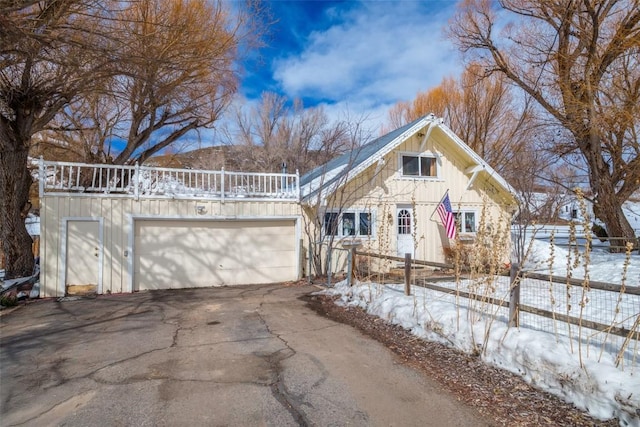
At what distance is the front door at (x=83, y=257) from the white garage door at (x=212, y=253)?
854mm

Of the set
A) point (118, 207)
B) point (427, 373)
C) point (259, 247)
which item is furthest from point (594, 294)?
point (118, 207)

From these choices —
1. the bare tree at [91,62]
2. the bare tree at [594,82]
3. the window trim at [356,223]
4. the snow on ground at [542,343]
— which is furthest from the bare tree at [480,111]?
the snow on ground at [542,343]

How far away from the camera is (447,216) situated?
11172mm

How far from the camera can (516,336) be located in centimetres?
392

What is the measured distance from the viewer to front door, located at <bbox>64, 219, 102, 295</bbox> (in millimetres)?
8414

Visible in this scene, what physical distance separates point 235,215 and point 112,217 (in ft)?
9.85

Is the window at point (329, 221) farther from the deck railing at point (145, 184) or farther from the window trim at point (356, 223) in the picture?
the deck railing at point (145, 184)

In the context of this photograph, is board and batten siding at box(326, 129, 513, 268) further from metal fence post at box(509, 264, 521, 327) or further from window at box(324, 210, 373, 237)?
metal fence post at box(509, 264, 521, 327)

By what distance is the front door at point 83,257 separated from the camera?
841cm

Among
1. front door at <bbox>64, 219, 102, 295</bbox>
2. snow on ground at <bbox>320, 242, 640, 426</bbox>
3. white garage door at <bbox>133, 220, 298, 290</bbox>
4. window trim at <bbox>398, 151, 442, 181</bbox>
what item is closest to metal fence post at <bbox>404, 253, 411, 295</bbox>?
snow on ground at <bbox>320, 242, 640, 426</bbox>

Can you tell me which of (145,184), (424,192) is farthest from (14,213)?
(424,192)

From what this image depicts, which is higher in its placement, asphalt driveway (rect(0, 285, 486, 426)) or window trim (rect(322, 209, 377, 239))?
window trim (rect(322, 209, 377, 239))

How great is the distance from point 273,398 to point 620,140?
15.5 metres

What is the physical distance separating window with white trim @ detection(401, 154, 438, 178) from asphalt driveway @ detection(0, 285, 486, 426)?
7.28 m
